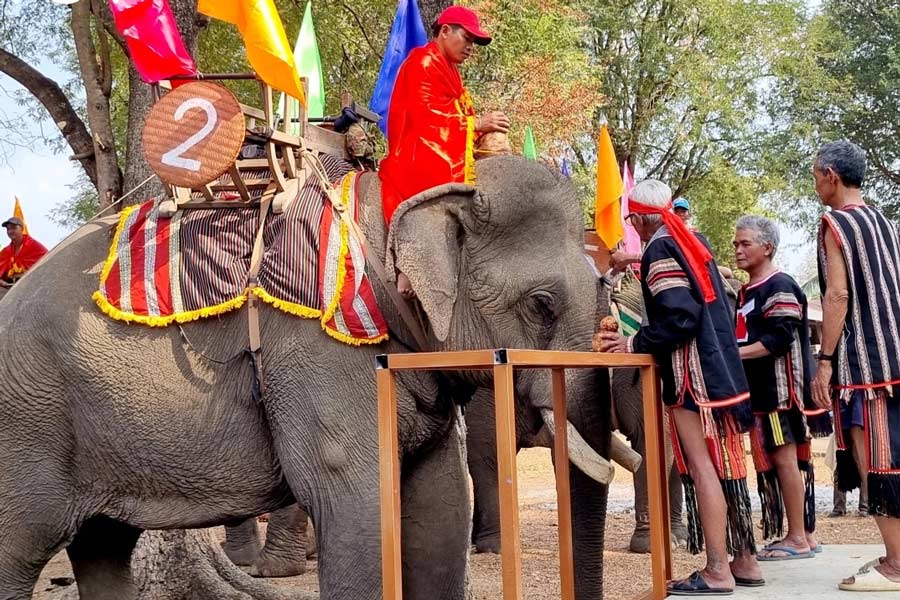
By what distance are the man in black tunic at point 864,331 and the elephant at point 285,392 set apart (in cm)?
100

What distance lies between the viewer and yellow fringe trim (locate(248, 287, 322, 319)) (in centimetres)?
471

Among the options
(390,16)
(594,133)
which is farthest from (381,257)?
(594,133)

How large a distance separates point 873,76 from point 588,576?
80.4 feet

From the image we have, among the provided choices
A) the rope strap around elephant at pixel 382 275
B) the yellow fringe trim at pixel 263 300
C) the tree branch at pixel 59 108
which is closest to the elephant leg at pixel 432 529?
the rope strap around elephant at pixel 382 275

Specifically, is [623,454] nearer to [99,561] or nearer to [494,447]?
[99,561]

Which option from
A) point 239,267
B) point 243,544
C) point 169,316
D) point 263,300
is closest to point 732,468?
point 263,300

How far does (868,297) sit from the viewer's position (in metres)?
4.76

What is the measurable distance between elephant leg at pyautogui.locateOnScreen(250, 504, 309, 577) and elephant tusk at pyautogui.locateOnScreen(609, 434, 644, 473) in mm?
3682

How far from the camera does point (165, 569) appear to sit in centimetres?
741

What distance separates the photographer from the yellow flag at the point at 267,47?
511 cm

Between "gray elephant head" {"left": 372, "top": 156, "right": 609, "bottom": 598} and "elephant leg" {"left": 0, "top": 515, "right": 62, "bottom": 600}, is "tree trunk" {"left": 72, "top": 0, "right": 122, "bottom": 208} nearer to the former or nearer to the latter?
"elephant leg" {"left": 0, "top": 515, "right": 62, "bottom": 600}

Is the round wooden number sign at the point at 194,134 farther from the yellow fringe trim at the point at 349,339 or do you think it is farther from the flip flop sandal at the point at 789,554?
the flip flop sandal at the point at 789,554

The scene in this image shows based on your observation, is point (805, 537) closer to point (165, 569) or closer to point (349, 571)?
point (349, 571)

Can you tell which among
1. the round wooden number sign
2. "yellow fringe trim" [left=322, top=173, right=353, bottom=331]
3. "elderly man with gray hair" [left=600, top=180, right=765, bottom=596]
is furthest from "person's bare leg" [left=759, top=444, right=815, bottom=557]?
the round wooden number sign
